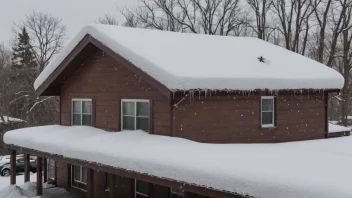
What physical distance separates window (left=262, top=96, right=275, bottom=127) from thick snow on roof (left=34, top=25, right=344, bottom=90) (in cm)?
73

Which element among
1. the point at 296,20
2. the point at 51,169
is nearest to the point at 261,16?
the point at 296,20

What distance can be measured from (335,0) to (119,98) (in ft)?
Answer: 83.0

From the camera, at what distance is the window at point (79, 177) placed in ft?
49.5

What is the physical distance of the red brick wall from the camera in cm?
1103

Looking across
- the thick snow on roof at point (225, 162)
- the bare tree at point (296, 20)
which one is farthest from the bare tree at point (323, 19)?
the thick snow on roof at point (225, 162)

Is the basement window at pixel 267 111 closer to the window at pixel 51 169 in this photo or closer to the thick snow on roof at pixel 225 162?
the thick snow on roof at pixel 225 162

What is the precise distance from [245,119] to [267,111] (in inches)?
38.9

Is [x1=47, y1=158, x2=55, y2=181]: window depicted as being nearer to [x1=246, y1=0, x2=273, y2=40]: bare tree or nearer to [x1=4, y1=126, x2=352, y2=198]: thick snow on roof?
[x1=4, y1=126, x2=352, y2=198]: thick snow on roof

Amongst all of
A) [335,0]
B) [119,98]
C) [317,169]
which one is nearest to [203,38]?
[119,98]

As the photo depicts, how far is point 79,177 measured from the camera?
1541 cm

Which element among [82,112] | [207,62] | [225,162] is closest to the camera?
[225,162]

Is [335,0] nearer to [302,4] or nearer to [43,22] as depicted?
[302,4]

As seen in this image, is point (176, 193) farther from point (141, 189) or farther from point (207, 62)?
point (207, 62)

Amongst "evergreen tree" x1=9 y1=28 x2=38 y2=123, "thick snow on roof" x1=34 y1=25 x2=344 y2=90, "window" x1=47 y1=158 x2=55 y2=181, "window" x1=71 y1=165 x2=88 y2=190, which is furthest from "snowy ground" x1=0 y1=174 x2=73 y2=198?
"evergreen tree" x1=9 y1=28 x2=38 y2=123
